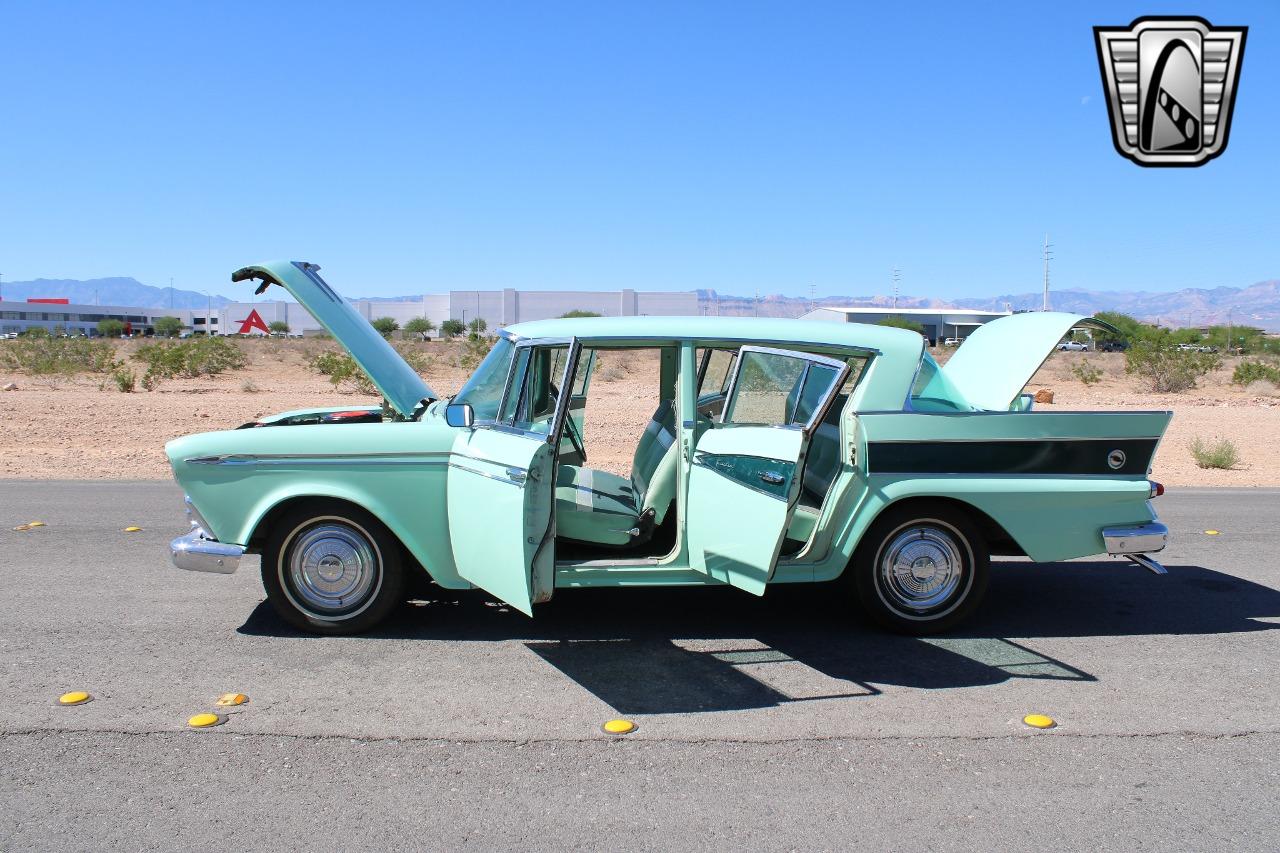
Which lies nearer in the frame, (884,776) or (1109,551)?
(884,776)

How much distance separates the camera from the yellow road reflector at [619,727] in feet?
14.7

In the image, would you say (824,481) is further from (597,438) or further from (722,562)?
(597,438)

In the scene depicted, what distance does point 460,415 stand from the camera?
5488mm

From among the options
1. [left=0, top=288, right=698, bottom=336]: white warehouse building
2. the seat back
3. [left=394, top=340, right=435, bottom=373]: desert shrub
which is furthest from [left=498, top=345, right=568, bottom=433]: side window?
[left=0, top=288, right=698, bottom=336]: white warehouse building

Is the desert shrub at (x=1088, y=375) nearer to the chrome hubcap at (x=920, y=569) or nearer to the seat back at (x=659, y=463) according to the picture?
the seat back at (x=659, y=463)

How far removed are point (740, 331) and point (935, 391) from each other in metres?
1.32

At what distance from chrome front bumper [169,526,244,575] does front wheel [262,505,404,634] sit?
164mm

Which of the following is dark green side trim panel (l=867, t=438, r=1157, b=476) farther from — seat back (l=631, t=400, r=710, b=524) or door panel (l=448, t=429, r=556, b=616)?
door panel (l=448, t=429, r=556, b=616)

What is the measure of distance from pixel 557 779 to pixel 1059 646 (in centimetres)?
315

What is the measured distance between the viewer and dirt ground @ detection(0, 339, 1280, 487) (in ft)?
44.2

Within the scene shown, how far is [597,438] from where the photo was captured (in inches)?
645

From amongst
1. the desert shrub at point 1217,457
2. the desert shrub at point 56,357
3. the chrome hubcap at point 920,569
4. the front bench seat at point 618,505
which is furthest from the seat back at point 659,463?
the desert shrub at point 56,357

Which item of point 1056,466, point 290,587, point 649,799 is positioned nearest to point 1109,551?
point 1056,466

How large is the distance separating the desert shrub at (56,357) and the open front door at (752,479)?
89.5 ft
